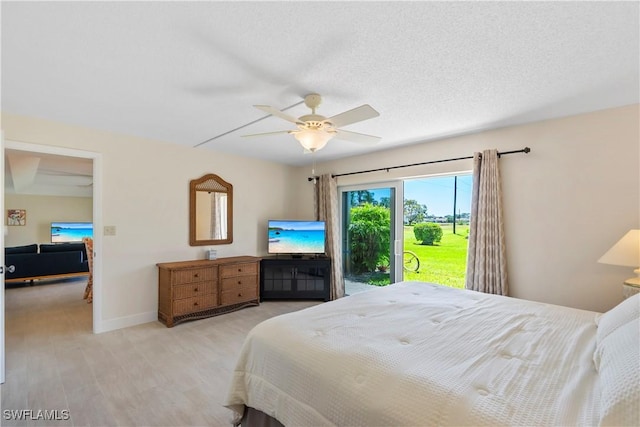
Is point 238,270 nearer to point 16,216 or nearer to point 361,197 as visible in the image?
point 361,197

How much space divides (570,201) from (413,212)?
1.76 meters

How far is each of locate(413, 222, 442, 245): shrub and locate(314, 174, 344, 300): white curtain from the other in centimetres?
126

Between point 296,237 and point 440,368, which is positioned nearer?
point 440,368

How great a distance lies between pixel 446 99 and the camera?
2363 mm

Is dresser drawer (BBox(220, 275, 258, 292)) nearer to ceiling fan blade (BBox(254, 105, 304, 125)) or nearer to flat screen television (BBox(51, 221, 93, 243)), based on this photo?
ceiling fan blade (BBox(254, 105, 304, 125))

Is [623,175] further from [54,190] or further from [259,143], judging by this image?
[54,190]

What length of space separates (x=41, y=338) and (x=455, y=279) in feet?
15.9

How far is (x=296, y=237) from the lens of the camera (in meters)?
4.75

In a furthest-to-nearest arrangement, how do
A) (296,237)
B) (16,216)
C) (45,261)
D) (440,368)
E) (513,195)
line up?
(16,216) → (45,261) → (296,237) → (513,195) → (440,368)

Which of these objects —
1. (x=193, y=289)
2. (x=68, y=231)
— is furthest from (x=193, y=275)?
(x=68, y=231)

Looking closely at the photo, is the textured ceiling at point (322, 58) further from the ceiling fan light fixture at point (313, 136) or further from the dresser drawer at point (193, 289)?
the dresser drawer at point (193, 289)

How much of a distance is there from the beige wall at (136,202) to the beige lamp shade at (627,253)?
4379mm

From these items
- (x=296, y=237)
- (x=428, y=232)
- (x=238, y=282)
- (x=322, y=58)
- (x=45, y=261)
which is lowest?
(x=238, y=282)

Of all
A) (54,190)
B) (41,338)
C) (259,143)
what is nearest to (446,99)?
(259,143)
